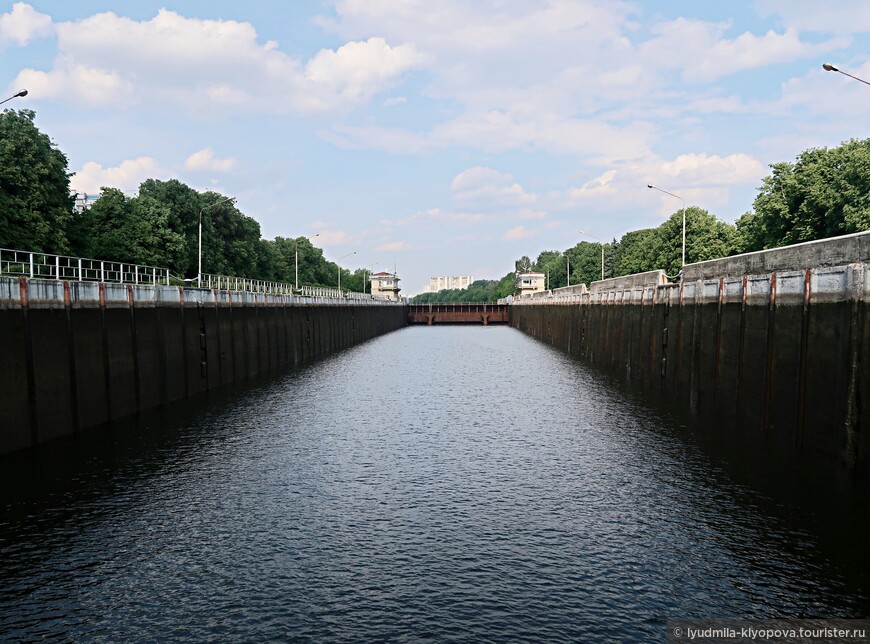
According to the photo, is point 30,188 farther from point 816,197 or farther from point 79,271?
point 816,197

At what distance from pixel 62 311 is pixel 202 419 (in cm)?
846

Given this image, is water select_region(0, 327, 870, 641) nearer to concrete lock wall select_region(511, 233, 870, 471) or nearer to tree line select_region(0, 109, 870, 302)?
concrete lock wall select_region(511, 233, 870, 471)

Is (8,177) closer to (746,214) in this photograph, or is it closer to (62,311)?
(62,311)

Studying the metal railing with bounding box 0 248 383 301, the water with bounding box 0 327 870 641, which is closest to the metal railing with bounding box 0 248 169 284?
the metal railing with bounding box 0 248 383 301

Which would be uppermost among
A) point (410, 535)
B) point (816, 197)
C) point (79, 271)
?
point (816, 197)

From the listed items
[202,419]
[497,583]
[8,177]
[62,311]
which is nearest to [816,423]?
[497,583]

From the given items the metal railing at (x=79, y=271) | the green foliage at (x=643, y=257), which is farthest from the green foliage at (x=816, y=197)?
the metal railing at (x=79, y=271)

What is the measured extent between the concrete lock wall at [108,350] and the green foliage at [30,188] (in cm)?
2075

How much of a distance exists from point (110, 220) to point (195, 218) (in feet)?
63.5

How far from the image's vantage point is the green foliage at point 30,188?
52656 millimetres

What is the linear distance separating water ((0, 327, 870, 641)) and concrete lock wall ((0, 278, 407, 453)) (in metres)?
1.61

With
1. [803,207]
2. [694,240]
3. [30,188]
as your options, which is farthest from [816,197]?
[30,188]

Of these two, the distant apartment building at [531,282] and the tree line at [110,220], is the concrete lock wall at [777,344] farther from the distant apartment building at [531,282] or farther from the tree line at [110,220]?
the distant apartment building at [531,282]

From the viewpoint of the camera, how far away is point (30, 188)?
180 ft
